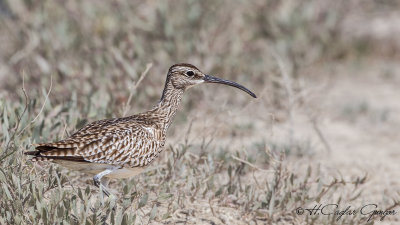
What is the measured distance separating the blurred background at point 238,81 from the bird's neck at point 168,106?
34 centimetres

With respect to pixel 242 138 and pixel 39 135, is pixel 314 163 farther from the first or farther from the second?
pixel 39 135

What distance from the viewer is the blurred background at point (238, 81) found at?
19.1ft

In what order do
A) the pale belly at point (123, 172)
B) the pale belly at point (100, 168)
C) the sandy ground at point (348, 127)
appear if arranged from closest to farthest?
the pale belly at point (100, 168) → the pale belly at point (123, 172) → the sandy ground at point (348, 127)

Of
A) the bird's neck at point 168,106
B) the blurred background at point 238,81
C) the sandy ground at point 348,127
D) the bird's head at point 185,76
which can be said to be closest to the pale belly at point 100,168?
the blurred background at point 238,81

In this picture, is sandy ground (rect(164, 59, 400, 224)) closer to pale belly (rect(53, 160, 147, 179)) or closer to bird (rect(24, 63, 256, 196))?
bird (rect(24, 63, 256, 196))

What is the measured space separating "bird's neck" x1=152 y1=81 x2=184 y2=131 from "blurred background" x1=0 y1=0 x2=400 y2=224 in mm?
337

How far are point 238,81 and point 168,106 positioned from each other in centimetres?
361

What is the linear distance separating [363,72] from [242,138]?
4185 millimetres

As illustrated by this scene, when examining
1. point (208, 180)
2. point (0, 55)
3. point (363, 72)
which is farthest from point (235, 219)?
point (363, 72)

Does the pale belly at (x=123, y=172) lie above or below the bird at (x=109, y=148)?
below
